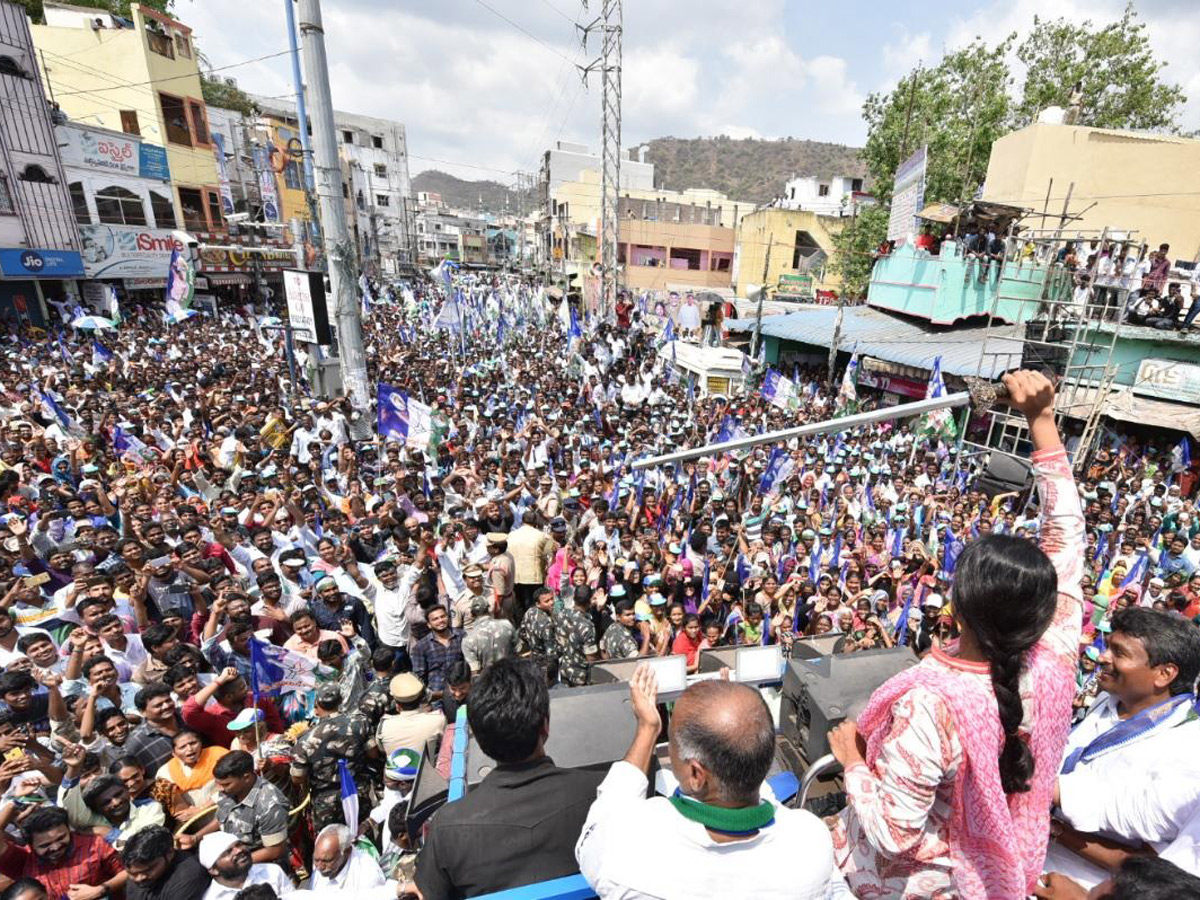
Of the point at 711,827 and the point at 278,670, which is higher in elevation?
the point at 711,827

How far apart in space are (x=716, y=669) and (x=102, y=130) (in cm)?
3108

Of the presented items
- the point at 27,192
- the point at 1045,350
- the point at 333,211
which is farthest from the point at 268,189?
the point at 1045,350

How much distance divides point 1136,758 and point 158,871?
379 centimetres

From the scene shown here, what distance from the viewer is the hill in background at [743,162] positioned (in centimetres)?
12112

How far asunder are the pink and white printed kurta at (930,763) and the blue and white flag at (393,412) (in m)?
8.17

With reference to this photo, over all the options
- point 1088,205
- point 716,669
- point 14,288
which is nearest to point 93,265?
point 14,288

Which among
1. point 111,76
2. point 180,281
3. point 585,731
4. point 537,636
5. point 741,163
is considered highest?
point 741,163

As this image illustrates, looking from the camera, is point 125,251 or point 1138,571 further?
point 125,251

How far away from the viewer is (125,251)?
23844 millimetres

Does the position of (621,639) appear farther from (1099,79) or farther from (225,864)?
(1099,79)

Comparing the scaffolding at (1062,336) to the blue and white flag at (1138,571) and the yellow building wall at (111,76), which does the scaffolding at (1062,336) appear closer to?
the blue and white flag at (1138,571)

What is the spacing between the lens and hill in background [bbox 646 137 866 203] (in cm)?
12112

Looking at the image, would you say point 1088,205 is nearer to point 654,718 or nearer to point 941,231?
point 941,231

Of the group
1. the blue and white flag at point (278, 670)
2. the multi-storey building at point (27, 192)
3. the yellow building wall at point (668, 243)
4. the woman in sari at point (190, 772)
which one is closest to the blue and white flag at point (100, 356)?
the multi-storey building at point (27, 192)
